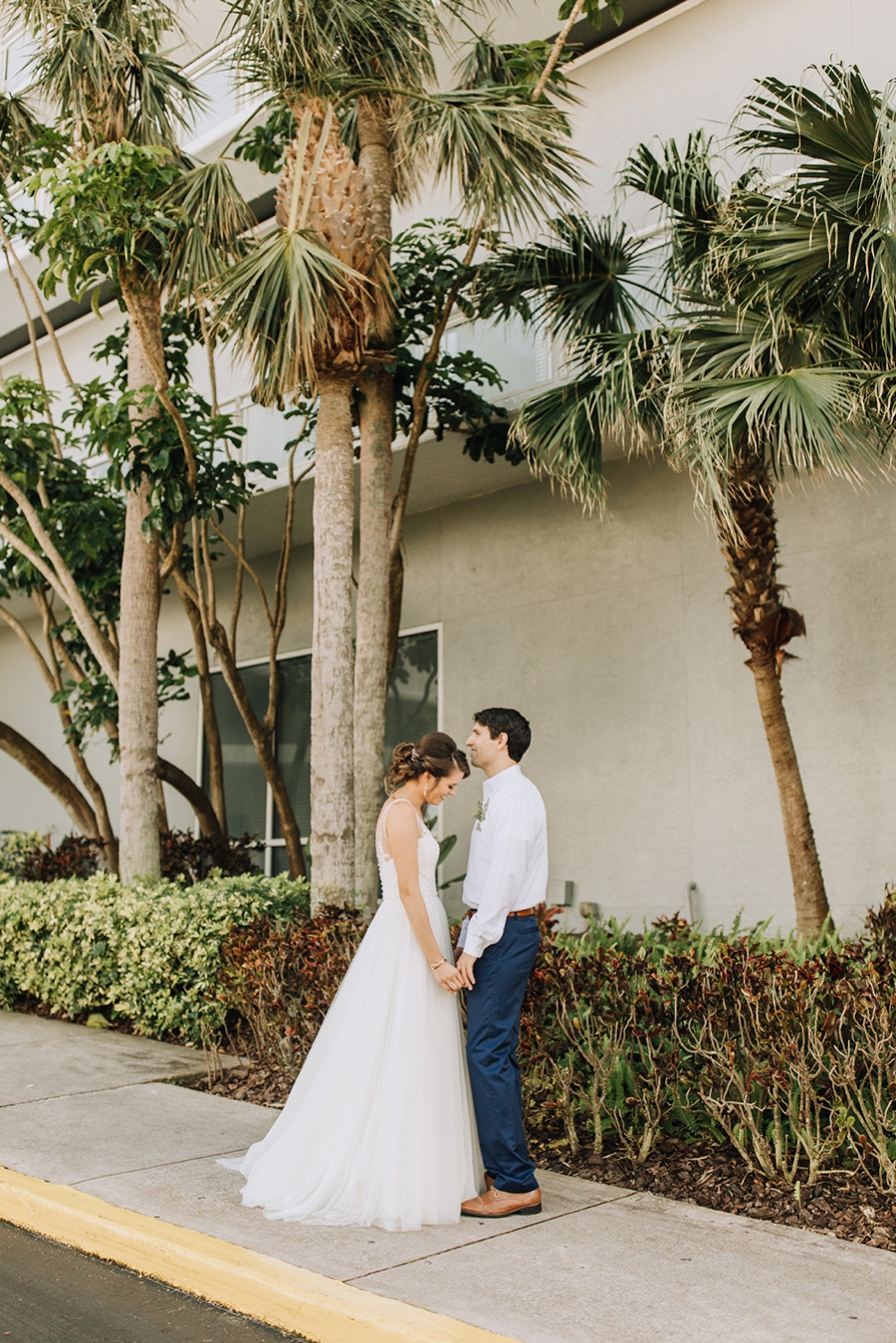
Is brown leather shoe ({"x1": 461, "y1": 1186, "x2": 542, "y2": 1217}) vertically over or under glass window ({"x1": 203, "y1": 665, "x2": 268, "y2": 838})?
under

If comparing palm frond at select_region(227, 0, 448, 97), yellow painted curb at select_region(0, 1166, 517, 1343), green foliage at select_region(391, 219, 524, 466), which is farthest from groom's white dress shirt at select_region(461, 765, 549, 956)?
palm frond at select_region(227, 0, 448, 97)

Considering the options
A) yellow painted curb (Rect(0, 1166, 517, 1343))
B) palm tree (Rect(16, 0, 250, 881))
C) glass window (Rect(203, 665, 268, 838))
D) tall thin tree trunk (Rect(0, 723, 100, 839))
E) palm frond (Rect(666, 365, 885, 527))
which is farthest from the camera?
glass window (Rect(203, 665, 268, 838))

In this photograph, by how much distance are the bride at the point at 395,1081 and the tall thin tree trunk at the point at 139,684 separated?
4258 millimetres

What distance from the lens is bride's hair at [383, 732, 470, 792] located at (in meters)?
4.50

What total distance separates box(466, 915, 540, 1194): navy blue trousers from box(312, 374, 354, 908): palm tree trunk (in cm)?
292

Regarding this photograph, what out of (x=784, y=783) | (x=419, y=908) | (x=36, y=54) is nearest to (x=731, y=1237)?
(x=419, y=908)

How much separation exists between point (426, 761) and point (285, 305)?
384cm

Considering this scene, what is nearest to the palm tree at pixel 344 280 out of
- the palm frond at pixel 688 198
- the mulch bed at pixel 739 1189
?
the palm frond at pixel 688 198

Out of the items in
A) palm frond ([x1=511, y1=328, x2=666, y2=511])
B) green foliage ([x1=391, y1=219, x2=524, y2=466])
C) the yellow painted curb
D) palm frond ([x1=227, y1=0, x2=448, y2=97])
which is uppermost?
palm frond ([x1=227, y1=0, x2=448, y2=97])

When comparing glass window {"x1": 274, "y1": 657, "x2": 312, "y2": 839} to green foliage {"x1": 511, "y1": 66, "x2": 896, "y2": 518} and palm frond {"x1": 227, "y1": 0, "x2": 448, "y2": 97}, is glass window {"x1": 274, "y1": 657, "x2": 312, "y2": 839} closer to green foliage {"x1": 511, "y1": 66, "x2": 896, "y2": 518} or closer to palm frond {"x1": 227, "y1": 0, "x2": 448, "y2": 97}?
green foliage {"x1": 511, "y1": 66, "x2": 896, "y2": 518}

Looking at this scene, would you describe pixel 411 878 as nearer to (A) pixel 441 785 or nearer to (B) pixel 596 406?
(A) pixel 441 785

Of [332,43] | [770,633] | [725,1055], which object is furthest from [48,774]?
[725,1055]

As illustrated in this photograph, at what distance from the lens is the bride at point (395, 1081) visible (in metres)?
4.31

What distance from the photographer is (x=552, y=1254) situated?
154 inches
